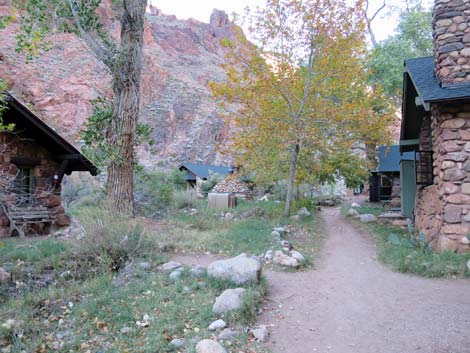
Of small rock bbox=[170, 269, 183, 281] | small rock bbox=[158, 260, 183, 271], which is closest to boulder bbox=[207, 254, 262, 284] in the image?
small rock bbox=[170, 269, 183, 281]

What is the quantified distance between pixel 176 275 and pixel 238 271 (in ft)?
3.73

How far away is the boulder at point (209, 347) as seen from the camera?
3475mm

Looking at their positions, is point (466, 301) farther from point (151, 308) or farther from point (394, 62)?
point (394, 62)

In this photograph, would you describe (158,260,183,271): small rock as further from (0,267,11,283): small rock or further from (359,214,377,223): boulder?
(359,214,377,223): boulder

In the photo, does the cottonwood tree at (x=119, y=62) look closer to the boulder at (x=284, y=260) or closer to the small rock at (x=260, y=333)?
the boulder at (x=284, y=260)

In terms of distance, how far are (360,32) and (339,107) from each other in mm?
2652

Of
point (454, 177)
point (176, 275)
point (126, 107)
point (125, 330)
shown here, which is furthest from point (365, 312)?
point (126, 107)

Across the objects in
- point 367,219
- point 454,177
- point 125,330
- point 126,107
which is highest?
point 126,107

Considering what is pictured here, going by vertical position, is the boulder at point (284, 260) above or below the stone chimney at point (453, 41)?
below

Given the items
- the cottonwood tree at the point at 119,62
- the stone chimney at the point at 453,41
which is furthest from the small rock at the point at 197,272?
the stone chimney at the point at 453,41

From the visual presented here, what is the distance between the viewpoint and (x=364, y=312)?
471cm

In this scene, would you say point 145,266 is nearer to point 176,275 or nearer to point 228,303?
point 176,275

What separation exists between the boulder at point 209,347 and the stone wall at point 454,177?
567cm

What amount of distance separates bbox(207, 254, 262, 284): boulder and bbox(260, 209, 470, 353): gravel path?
419mm
